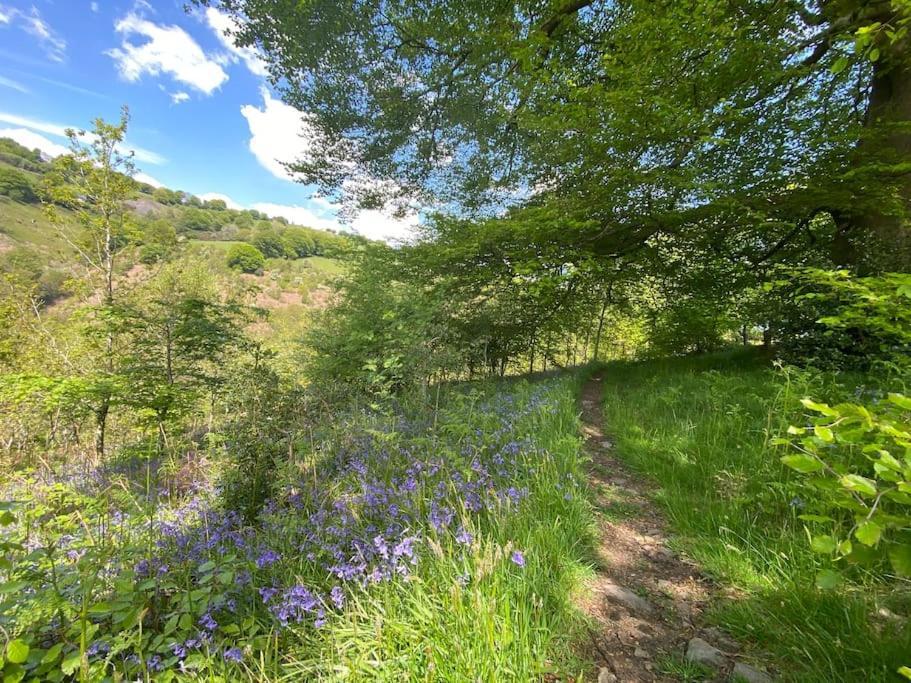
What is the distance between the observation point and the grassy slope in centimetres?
146

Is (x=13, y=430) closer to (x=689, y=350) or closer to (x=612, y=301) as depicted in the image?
(x=612, y=301)

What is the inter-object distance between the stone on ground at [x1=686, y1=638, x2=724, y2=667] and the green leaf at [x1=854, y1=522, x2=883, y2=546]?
119 centimetres

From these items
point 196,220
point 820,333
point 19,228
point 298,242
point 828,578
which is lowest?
point 828,578

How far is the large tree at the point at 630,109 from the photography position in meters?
4.77

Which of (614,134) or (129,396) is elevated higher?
(614,134)

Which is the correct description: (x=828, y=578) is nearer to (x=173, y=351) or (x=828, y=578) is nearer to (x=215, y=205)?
(x=173, y=351)

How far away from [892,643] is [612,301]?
402 inches

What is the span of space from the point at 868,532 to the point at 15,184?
9949 cm

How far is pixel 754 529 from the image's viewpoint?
2.29m

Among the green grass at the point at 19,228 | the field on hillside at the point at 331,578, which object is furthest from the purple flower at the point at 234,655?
the green grass at the point at 19,228

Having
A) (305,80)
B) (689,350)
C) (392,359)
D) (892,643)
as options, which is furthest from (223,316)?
(689,350)

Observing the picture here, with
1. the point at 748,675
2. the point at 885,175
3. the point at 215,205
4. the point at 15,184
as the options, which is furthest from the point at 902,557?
the point at 215,205

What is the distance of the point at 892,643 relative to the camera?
1359 mm

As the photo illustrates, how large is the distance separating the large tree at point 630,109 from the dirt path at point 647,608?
419cm
